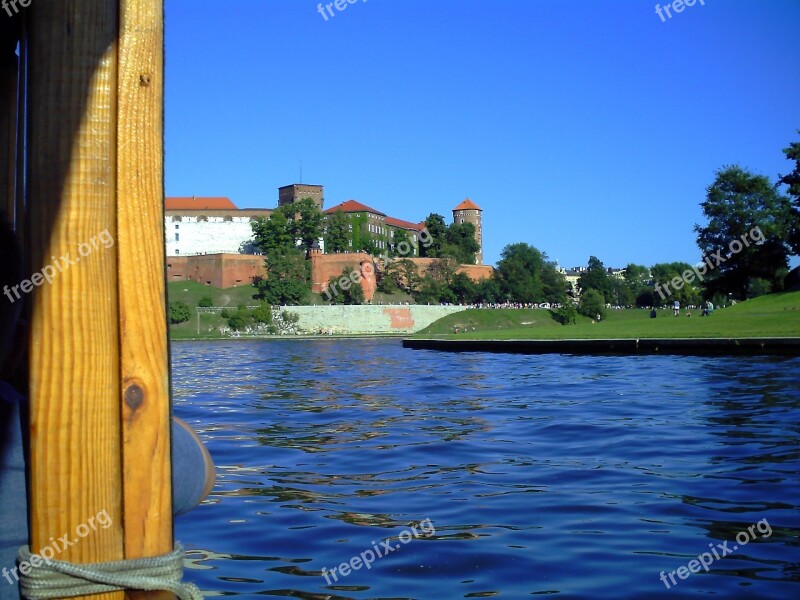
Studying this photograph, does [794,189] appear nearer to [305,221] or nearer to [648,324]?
[648,324]

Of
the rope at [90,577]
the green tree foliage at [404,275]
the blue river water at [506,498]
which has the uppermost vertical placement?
the green tree foliage at [404,275]

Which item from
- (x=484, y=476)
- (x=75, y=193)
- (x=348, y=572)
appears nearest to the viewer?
(x=75, y=193)

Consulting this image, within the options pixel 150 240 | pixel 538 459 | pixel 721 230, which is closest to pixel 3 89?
pixel 150 240

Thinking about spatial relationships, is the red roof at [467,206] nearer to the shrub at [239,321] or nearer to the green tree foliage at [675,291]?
the green tree foliage at [675,291]

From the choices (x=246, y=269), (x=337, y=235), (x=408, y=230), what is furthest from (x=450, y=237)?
(x=246, y=269)

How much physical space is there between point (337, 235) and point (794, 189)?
60.8 metres

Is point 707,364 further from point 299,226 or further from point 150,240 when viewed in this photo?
point 299,226

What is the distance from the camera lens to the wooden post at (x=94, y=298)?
1.49 meters

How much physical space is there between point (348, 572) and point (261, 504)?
61.6 inches

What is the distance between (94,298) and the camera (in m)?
1.53

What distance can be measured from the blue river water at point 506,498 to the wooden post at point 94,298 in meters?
2.42

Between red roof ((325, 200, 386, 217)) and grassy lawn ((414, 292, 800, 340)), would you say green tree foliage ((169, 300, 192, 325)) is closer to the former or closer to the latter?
grassy lawn ((414, 292, 800, 340))

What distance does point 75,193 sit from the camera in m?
1.53

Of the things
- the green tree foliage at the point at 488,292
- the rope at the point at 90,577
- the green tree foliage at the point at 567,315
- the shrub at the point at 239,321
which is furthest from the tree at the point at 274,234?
the rope at the point at 90,577
